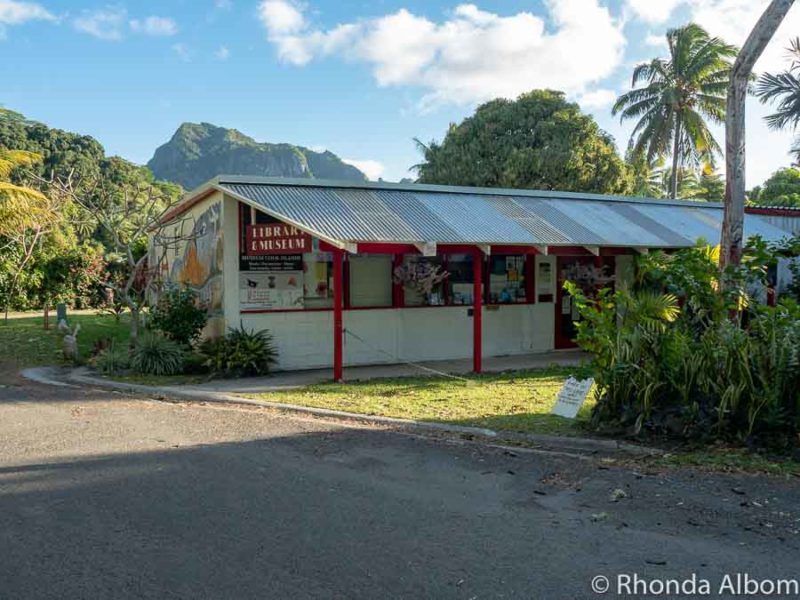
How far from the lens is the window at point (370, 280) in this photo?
14289 mm

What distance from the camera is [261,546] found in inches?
183

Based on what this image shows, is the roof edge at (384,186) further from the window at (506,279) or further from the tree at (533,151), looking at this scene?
the tree at (533,151)

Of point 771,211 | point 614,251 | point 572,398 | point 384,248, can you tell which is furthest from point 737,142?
point 771,211

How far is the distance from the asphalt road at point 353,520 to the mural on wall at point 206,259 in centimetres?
613

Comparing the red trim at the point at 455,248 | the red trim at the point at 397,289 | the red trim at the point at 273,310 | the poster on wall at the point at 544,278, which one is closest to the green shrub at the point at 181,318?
the red trim at the point at 273,310

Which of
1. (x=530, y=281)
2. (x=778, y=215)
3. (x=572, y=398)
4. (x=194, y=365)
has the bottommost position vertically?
(x=194, y=365)

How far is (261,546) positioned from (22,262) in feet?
59.2

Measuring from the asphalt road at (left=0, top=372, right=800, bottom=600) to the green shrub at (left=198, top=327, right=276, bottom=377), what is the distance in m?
4.56

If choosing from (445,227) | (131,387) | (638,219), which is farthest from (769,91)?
(131,387)

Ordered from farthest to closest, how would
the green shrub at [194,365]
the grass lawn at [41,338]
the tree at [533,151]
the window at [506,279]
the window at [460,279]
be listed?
the tree at [533,151]
the window at [506,279]
the window at [460,279]
the grass lawn at [41,338]
the green shrub at [194,365]

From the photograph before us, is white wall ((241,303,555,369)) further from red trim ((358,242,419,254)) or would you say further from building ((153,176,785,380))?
red trim ((358,242,419,254))

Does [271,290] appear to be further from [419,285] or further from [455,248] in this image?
[455,248]

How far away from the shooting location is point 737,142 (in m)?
8.68

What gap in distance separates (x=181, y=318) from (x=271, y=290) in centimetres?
184
